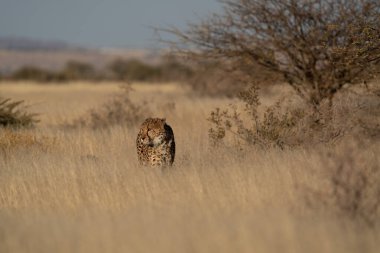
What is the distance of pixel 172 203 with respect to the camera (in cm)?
665

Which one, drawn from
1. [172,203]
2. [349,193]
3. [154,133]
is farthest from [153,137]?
[349,193]

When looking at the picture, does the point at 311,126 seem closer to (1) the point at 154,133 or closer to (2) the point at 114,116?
(1) the point at 154,133

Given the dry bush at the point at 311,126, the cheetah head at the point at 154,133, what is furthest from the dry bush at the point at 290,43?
the cheetah head at the point at 154,133

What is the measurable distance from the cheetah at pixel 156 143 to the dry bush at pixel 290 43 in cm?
422

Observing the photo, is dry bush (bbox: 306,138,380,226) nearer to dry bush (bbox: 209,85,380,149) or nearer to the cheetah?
the cheetah

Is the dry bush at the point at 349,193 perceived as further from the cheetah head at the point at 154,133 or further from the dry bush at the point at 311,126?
the dry bush at the point at 311,126

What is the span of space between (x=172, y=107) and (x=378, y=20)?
675cm

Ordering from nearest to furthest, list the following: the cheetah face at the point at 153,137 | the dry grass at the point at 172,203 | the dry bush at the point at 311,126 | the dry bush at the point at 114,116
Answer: the dry grass at the point at 172,203 < the cheetah face at the point at 153,137 < the dry bush at the point at 311,126 < the dry bush at the point at 114,116

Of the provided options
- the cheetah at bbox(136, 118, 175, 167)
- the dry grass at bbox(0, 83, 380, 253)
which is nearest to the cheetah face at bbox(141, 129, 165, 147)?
the cheetah at bbox(136, 118, 175, 167)

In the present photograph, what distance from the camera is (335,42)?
1177 centimetres

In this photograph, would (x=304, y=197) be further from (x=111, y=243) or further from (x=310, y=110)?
(x=310, y=110)

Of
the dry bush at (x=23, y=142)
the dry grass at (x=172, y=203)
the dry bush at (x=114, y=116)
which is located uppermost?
the dry bush at (x=114, y=116)

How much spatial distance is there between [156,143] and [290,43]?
5.40 metres

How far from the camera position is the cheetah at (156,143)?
8000 millimetres
